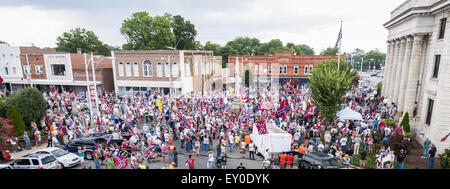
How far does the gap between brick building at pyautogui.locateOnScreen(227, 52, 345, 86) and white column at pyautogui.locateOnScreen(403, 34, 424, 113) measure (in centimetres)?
2574

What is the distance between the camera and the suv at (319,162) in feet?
38.8

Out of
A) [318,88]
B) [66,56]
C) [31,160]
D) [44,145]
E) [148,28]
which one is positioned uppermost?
[148,28]

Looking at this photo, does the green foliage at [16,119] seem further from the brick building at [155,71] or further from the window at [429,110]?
the window at [429,110]

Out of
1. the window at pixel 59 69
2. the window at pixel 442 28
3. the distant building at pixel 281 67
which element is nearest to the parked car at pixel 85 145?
the window at pixel 442 28

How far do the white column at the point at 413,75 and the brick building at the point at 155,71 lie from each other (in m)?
24.7

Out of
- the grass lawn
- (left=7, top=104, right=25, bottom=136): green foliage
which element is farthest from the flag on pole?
(left=7, top=104, right=25, bottom=136): green foliage

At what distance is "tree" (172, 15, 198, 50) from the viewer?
199 feet

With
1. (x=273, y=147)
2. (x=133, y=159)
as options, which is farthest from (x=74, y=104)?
(x=273, y=147)

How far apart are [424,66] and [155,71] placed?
108ft

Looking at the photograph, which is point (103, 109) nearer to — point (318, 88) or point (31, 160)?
point (31, 160)

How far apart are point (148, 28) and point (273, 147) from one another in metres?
42.6

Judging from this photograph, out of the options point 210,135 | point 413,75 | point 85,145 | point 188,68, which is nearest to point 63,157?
point 85,145

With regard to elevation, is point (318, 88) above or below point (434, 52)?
below
